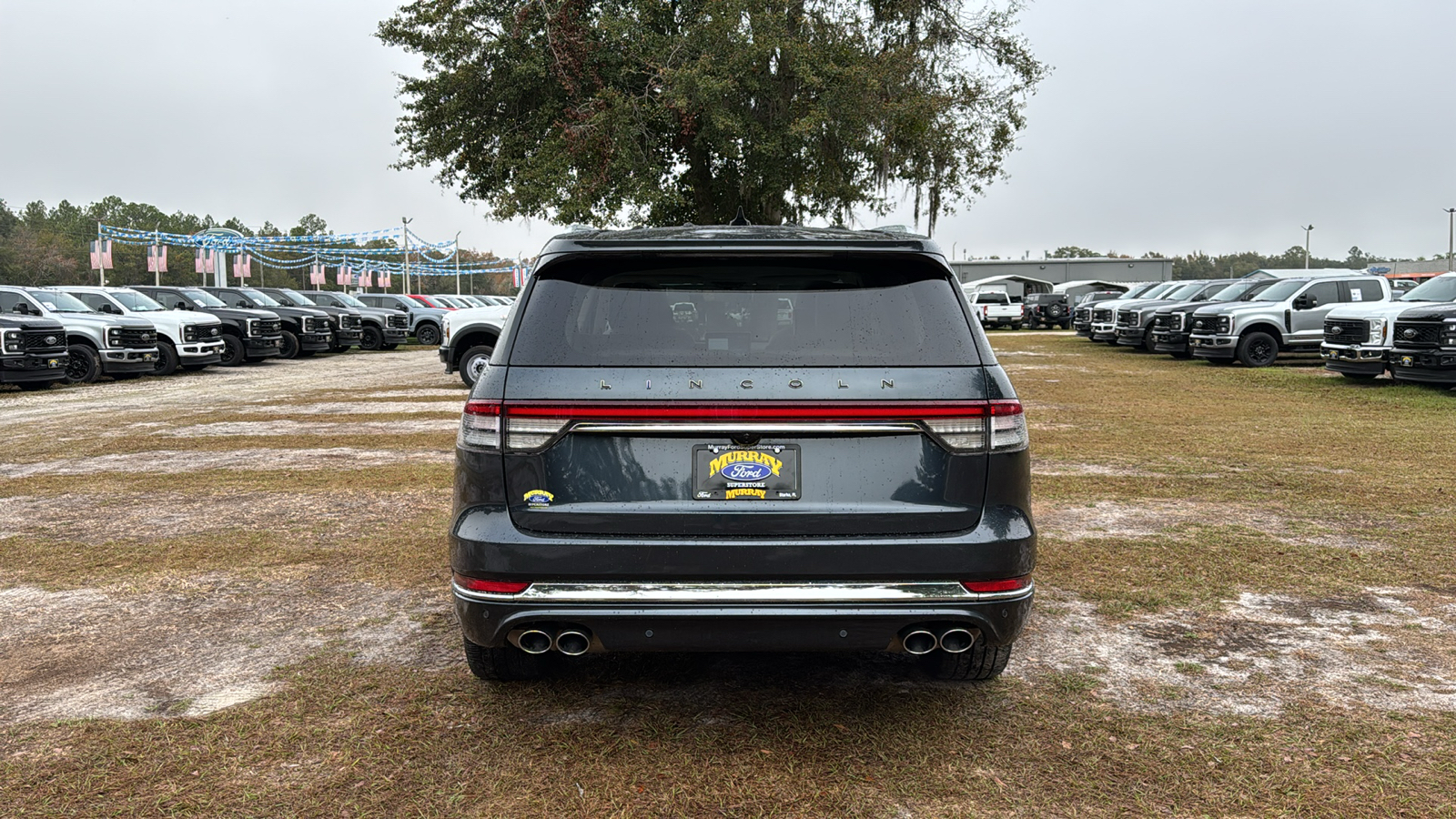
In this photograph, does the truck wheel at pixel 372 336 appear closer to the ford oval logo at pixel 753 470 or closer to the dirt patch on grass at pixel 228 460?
the dirt patch on grass at pixel 228 460

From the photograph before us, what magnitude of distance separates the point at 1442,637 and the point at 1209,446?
6083mm

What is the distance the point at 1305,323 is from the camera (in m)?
22.3

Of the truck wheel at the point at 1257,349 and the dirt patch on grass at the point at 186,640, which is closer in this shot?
the dirt patch on grass at the point at 186,640

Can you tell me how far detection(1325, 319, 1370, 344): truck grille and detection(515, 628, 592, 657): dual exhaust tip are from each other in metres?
17.1

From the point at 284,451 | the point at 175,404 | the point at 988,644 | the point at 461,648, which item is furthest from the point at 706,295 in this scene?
the point at 175,404

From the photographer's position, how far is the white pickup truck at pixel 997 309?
50.9 metres

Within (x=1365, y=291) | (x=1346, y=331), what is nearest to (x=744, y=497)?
(x=1346, y=331)

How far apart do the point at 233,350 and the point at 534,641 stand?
23544mm

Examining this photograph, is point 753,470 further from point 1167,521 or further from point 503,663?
point 1167,521

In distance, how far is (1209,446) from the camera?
10.3m

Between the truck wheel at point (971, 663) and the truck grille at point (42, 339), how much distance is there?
17.9m

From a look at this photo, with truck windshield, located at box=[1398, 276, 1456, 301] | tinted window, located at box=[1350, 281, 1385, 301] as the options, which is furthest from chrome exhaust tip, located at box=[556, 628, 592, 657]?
tinted window, located at box=[1350, 281, 1385, 301]

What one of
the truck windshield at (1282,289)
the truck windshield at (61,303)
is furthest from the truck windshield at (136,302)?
the truck windshield at (1282,289)

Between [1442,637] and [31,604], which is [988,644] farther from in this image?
[31,604]
